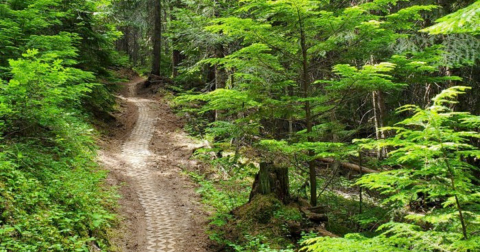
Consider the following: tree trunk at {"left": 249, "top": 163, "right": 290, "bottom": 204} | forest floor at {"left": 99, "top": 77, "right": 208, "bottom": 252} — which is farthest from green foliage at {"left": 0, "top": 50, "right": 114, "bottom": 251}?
tree trunk at {"left": 249, "top": 163, "right": 290, "bottom": 204}

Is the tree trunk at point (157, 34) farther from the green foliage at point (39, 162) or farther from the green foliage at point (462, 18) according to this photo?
the green foliage at point (462, 18)

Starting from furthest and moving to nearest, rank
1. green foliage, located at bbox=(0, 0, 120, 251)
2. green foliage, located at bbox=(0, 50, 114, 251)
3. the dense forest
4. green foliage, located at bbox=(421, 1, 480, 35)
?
green foliage, located at bbox=(0, 0, 120, 251) → green foliage, located at bbox=(0, 50, 114, 251) → the dense forest → green foliage, located at bbox=(421, 1, 480, 35)

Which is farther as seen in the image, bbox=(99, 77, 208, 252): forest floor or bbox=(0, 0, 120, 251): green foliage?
bbox=(99, 77, 208, 252): forest floor

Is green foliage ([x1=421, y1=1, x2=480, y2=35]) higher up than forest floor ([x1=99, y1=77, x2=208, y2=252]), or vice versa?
green foliage ([x1=421, y1=1, x2=480, y2=35])

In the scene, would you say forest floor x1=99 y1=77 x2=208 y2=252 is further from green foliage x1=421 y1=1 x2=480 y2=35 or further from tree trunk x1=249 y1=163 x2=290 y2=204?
green foliage x1=421 y1=1 x2=480 y2=35

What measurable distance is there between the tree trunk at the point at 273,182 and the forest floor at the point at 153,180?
1.73 m

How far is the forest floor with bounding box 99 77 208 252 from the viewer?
23.8ft

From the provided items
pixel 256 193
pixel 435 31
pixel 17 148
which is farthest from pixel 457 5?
pixel 17 148

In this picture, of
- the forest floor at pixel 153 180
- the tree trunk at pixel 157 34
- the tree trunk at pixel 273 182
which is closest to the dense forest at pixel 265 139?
the tree trunk at pixel 273 182

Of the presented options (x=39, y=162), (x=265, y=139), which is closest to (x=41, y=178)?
(x=39, y=162)

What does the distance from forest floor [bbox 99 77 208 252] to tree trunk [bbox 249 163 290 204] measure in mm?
1727

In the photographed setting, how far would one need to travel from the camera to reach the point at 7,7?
8.27 metres

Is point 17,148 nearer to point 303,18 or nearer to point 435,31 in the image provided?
point 303,18

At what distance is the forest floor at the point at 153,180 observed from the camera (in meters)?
7.26
